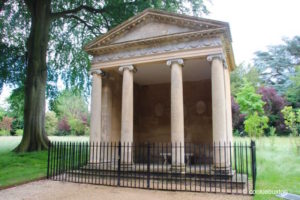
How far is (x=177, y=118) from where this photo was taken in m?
9.54

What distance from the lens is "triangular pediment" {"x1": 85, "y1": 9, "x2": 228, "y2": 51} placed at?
31.8ft

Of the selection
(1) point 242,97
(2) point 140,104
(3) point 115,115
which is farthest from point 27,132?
(1) point 242,97

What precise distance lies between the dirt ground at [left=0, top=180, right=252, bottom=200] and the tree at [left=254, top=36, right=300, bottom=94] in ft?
101

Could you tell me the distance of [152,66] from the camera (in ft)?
38.3

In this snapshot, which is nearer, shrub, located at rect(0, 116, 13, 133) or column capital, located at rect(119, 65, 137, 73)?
column capital, located at rect(119, 65, 137, 73)

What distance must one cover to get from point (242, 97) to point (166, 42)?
1545 centimetres

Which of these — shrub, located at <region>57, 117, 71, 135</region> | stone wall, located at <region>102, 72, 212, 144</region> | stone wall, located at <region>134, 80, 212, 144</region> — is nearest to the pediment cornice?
stone wall, located at <region>102, 72, 212, 144</region>

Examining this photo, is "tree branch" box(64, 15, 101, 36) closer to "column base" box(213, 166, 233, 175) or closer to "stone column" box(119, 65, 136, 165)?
"stone column" box(119, 65, 136, 165)

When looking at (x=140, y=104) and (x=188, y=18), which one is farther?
(x=140, y=104)

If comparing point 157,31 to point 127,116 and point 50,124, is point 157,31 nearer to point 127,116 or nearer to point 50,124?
point 127,116

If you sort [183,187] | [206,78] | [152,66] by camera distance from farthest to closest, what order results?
[206,78]
[152,66]
[183,187]

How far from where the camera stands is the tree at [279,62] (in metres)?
34.3

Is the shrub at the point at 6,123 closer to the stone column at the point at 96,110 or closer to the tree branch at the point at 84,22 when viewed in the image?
the tree branch at the point at 84,22

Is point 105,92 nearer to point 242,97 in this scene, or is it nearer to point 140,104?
point 140,104
